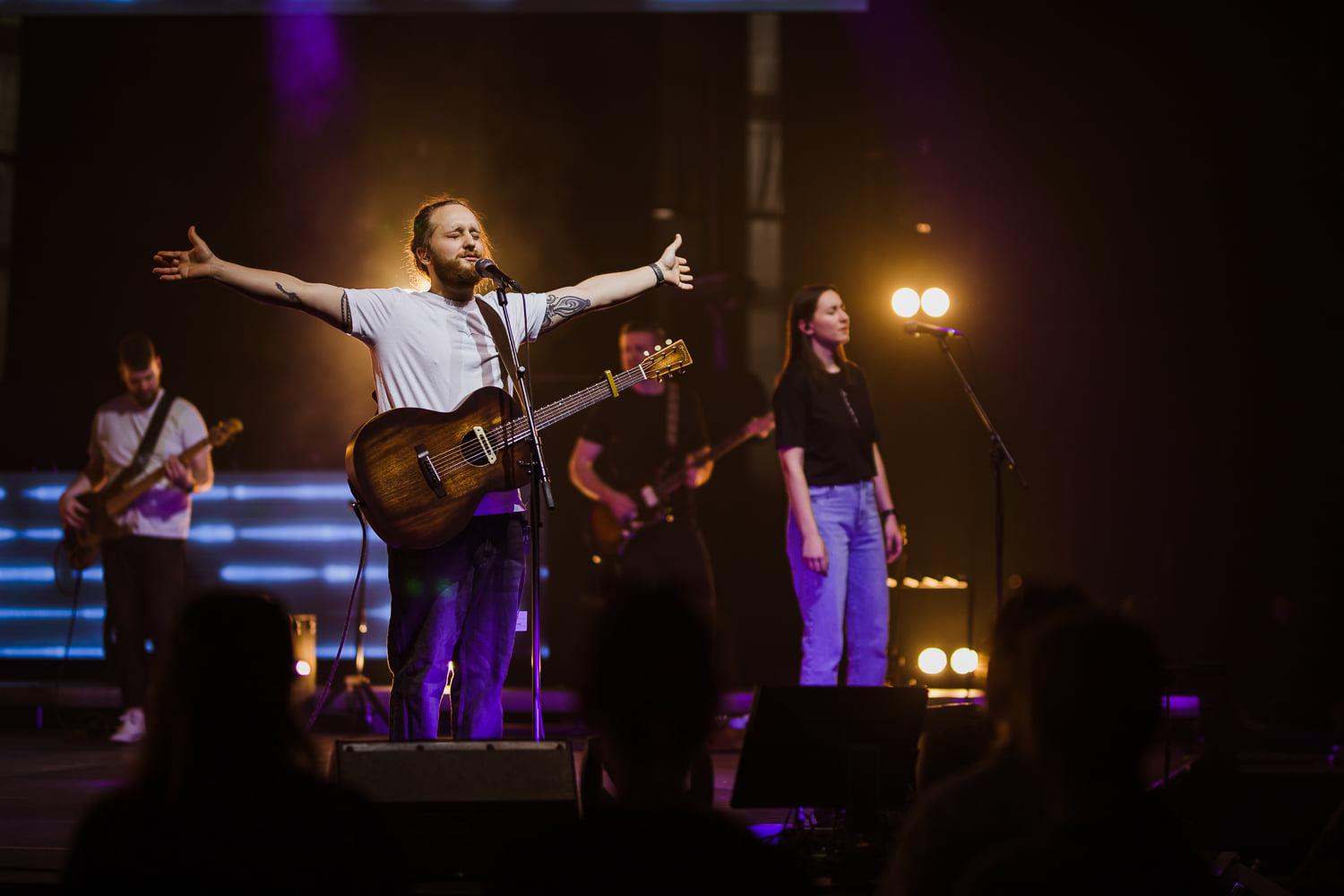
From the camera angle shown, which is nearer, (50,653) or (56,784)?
(56,784)

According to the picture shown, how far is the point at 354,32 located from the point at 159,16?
141 centimetres

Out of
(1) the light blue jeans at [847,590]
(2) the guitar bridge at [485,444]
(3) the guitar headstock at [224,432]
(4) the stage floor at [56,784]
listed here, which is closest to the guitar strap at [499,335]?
(2) the guitar bridge at [485,444]

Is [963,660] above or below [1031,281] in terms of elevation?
below

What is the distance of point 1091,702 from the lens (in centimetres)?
181

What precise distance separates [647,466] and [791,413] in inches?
80.5

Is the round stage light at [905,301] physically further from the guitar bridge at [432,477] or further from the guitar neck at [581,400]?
the guitar bridge at [432,477]

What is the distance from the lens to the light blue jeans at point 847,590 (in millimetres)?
5645

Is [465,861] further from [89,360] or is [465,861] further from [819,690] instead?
[89,360]

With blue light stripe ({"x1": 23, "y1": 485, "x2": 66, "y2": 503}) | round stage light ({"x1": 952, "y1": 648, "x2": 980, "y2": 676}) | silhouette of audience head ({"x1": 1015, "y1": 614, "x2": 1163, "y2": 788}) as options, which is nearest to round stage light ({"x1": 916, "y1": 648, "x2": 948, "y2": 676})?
round stage light ({"x1": 952, "y1": 648, "x2": 980, "y2": 676})

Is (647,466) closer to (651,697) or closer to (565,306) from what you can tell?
(565,306)

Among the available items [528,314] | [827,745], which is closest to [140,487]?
[528,314]

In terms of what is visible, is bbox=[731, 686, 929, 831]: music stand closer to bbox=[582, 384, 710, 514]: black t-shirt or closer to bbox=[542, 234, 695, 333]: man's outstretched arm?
bbox=[542, 234, 695, 333]: man's outstretched arm

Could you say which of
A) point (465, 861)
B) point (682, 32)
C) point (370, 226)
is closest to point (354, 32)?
point (370, 226)

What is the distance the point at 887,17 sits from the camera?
331 inches
